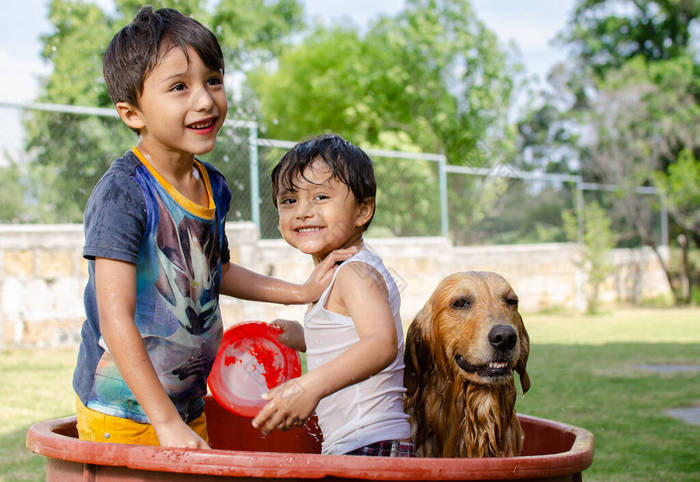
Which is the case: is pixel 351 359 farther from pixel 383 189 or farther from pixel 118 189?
pixel 383 189

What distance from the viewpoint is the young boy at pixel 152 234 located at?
1983 millimetres

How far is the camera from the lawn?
4594mm

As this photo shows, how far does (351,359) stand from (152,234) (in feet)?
2.21

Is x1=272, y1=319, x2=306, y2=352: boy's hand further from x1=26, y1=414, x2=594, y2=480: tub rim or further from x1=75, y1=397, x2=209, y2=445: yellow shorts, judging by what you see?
x1=26, y1=414, x2=594, y2=480: tub rim

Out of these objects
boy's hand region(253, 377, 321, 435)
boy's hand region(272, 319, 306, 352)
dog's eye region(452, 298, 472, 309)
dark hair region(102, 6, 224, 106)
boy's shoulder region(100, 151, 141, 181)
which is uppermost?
dark hair region(102, 6, 224, 106)

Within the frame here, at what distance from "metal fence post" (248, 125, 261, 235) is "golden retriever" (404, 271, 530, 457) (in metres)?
8.14

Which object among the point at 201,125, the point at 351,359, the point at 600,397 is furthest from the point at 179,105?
the point at 600,397

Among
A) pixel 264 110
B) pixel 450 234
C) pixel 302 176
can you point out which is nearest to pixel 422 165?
pixel 450 234

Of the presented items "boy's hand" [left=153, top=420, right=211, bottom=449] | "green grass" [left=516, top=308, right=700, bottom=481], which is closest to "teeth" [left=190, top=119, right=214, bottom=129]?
"boy's hand" [left=153, top=420, right=211, bottom=449]

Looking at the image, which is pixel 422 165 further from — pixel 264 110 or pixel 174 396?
pixel 264 110

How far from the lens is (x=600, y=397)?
21.9ft

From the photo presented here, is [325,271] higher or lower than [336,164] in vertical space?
lower

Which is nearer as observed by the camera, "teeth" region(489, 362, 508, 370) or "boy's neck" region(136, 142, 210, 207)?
"teeth" region(489, 362, 508, 370)

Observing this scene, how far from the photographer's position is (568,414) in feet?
19.3
